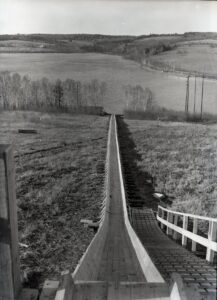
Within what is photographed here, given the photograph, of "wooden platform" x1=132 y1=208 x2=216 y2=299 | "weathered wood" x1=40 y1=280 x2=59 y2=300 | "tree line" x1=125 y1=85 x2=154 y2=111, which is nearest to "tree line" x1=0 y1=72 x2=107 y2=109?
"tree line" x1=125 y1=85 x2=154 y2=111

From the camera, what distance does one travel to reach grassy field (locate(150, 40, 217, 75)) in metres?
1.96

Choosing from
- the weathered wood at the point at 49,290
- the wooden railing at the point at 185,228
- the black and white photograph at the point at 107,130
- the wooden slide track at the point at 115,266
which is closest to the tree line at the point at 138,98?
the black and white photograph at the point at 107,130

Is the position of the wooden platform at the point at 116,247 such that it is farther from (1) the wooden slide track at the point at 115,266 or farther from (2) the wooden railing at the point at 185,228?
(2) the wooden railing at the point at 185,228

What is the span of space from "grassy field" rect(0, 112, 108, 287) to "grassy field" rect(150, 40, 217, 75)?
493 millimetres

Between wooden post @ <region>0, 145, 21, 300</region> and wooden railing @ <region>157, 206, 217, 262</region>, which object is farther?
wooden railing @ <region>157, 206, 217, 262</region>

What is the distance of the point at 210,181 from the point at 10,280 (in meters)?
1.26

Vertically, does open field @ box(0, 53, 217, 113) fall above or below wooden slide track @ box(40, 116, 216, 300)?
above

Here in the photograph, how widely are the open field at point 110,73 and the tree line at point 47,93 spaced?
35mm

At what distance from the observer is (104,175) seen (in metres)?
2.32

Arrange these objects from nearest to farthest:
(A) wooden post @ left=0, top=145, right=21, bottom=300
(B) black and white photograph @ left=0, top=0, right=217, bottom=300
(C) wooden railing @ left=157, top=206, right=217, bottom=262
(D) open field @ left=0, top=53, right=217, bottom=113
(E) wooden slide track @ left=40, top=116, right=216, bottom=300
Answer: (A) wooden post @ left=0, top=145, right=21, bottom=300, (E) wooden slide track @ left=40, top=116, right=216, bottom=300, (C) wooden railing @ left=157, top=206, right=217, bottom=262, (B) black and white photograph @ left=0, top=0, right=217, bottom=300, (D) open field @ left=0, top=53, right=217, bottom=113

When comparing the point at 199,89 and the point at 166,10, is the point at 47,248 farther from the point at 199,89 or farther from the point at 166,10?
the point at 166,10

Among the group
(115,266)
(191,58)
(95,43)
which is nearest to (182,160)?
(191,58)

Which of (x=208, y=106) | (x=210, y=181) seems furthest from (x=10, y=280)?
(x=208, y=106)

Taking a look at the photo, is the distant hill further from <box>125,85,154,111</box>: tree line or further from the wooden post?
the wooden post
